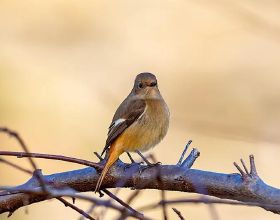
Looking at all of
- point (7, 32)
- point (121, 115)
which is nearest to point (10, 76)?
point (7, 32)

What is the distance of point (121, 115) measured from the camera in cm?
403

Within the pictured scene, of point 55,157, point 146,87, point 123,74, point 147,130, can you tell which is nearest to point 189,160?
point 55,157

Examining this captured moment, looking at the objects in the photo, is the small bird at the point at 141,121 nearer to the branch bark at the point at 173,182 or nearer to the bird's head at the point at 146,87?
the bird's head at the point at 146,87

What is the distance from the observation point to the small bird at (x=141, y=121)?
3812 mm

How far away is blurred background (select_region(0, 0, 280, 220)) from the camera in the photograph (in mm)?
7633

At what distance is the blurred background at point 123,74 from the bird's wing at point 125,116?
2.80m

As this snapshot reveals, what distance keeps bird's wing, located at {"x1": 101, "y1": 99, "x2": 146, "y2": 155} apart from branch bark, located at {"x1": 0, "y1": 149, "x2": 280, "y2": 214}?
0.97 meters

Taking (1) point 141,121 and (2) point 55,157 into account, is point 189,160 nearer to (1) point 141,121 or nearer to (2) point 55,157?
(2) point 55,157

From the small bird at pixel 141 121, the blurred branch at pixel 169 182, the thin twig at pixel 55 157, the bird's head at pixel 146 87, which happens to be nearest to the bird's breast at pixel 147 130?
the small bird at pixel 141 121

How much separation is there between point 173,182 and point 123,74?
6.37 metres

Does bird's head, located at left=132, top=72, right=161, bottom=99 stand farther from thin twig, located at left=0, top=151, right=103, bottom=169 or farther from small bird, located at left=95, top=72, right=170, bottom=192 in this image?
thin twig, located at left=0, top=151, right=103, bottom=169

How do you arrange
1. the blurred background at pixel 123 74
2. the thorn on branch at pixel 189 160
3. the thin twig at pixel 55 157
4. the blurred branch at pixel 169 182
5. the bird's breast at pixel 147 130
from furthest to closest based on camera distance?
1. the blurred background at pixel 123 74
2. the bird's breast at pixel 147 130
3. the thorn on branch at pixel 189 160
4. the blurred branch at pixel 169 182
5. the thin twig at pixel 55 157

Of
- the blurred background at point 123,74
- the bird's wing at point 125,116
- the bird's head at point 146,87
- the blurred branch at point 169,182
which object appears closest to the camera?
the blurred branch at point 169,182

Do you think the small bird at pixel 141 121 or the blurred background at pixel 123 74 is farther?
→ the blurred background at pixel 123 74
